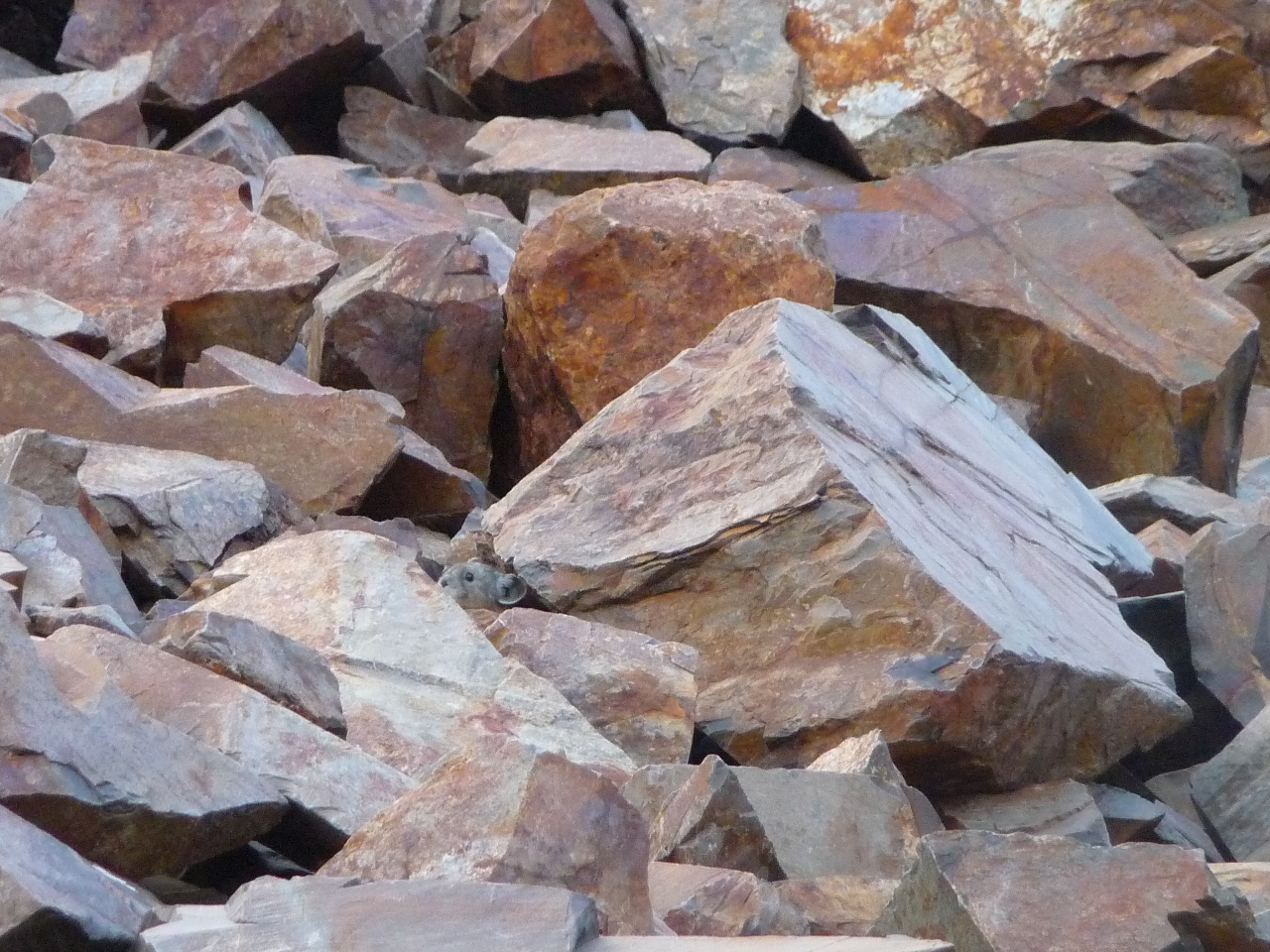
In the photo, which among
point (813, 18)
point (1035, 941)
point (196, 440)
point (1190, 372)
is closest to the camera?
point (1035, 941)

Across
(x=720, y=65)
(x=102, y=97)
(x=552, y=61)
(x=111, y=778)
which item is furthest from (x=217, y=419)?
(x=720, y=65)

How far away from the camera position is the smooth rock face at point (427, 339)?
465cm

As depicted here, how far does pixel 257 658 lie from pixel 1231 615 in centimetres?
219

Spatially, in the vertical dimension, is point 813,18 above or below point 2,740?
below

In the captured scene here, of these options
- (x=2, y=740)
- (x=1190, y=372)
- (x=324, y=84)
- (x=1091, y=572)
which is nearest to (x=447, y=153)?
(x=324, y=84)

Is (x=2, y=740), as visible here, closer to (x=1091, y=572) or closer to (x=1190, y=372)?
(x=1091, y=572)

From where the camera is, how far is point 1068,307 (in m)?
6.11

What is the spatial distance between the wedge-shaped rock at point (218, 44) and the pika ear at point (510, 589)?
5005 mm

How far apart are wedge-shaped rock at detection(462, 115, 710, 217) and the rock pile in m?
0.03

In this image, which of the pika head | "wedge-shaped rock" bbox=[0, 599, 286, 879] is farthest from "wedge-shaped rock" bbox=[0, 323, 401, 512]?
"wedge-shaped rock" bbox=[0, 599, 286, 879]

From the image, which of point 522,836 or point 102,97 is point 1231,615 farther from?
point 102,97

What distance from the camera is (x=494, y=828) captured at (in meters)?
1.69

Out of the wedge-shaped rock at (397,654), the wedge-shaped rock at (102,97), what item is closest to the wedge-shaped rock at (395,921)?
the wedge-shaped rock at (397,654)

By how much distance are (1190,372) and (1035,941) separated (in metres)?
4.31
